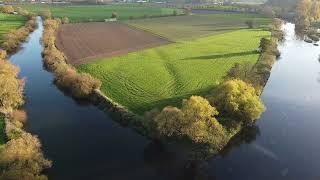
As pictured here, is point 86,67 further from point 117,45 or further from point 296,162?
point 296,162

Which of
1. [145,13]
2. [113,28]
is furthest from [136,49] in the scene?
[145,13]

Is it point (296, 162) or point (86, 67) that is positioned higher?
point (86, 67)

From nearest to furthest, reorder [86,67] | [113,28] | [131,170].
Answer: [131,170]
[86,67]
[113,28]

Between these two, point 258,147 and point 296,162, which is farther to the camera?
point 258,147

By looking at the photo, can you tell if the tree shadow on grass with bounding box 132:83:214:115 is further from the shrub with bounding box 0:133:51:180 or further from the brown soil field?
the brown soil field

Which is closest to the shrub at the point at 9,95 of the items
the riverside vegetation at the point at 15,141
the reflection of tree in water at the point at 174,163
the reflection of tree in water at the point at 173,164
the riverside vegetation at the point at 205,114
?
the riverside vegetation at the point at 15,141

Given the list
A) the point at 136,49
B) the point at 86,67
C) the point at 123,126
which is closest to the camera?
the point at 123,126
